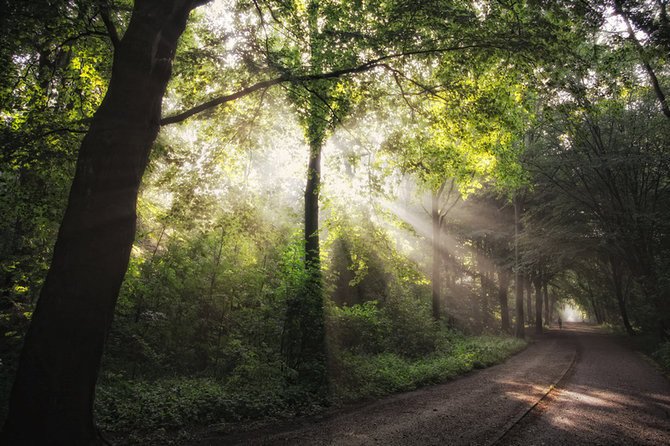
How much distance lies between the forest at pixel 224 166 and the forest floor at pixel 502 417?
977 mm

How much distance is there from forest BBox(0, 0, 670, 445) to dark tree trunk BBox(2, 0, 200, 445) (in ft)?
0.08

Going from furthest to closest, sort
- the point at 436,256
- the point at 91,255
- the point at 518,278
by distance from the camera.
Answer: the point at 518,278, the point at 436,256, the point at 91,255

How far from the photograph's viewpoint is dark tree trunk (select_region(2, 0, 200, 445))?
4.18m

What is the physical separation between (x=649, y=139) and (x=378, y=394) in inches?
807

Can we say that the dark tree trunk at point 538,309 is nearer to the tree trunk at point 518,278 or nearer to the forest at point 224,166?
the tree trunk at point 518,278

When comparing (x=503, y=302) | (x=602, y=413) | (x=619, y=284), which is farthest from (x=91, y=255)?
(x=619, y=284)

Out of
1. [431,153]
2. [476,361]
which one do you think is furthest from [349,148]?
[476,361]

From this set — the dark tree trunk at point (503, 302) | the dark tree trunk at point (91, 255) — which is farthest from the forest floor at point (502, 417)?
the dark tree trunk at point (503, 302)

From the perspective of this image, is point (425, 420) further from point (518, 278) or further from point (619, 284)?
point (619, 284)

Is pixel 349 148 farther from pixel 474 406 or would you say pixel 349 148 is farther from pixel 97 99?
pixel 474 406

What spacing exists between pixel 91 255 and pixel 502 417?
8.02m

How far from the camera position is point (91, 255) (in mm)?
4465

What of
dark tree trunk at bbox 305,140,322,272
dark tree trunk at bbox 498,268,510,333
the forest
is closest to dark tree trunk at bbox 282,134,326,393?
the forest

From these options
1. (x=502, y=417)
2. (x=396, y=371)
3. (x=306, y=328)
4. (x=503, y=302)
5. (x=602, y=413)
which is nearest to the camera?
(x=502, y=417)
